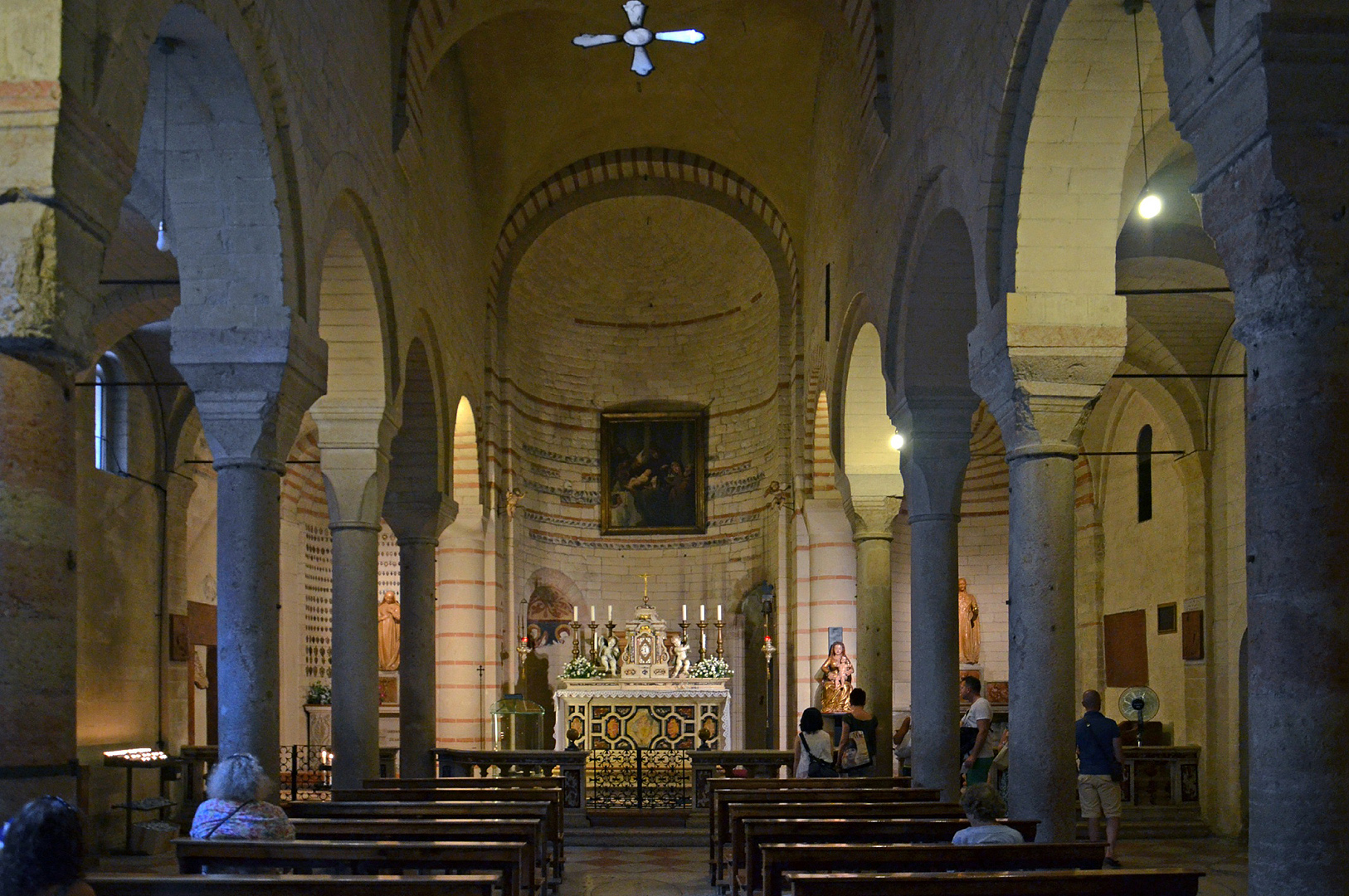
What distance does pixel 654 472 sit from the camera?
2375 centimetres

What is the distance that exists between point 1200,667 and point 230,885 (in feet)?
43.3

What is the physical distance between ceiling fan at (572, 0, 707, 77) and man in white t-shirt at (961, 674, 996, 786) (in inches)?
298

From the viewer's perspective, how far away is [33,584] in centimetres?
496

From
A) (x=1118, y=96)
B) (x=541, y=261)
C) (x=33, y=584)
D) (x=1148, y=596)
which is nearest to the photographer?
(x=33, y=584)

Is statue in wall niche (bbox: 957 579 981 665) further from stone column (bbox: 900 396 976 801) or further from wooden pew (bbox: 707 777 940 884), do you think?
wooden pew (bbox: 707 777 940 884)

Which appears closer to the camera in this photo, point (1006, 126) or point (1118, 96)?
point (1118, 96)

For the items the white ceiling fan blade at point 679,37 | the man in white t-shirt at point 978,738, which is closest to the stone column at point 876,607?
the man in white t-shirt at point 978,738

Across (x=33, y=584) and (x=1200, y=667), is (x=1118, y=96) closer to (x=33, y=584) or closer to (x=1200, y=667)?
(x=33, y=584)

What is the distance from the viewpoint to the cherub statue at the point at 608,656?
19203 mm

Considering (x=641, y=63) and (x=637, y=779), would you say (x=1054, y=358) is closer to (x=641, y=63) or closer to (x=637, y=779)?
(x=641, y=63)

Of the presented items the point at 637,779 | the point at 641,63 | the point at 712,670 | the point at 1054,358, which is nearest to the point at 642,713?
the point at 712,670

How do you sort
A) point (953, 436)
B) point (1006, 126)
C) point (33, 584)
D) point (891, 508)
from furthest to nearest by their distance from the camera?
point (891, 508)
point (953, 436)
point (1006, 126)
point (33, 584)

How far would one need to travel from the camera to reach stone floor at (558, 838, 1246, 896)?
10523 millimetres

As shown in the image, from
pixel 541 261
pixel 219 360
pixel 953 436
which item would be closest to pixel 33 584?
pixel 219 360
